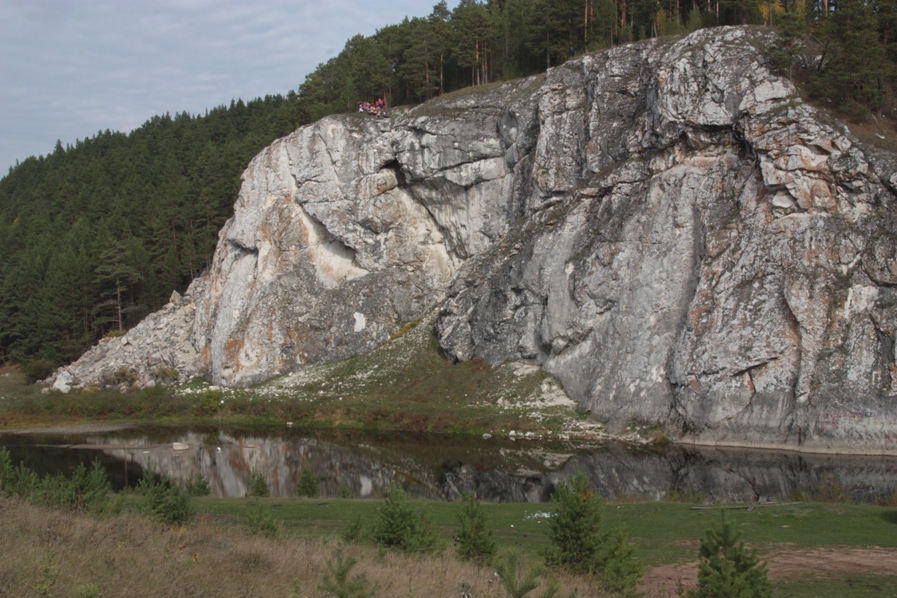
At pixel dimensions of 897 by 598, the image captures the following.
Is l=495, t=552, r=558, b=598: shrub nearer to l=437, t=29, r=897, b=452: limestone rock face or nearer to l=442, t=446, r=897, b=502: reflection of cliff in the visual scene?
l=442, t=446, r=897, b=502: reflection of cliff

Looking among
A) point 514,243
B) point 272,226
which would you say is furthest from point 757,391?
point 272,226

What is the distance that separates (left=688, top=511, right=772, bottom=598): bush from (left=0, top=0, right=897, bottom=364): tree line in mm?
Result: 33746

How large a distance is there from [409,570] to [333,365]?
131 feet

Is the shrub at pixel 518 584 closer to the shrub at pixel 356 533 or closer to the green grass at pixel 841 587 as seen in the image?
the shrub at pixel 356 533

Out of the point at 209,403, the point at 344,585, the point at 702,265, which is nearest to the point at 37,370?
the point at 209,403

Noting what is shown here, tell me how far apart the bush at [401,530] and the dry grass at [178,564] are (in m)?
0.30

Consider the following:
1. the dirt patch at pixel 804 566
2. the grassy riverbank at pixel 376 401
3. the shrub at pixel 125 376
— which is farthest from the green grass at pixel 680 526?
the shrub at pixel 125 376

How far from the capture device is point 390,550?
11.4 m

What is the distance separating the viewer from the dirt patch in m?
11.6

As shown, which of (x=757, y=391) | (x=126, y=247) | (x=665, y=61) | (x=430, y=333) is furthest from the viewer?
(x=126, y=247)

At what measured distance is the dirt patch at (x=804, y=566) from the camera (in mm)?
11617

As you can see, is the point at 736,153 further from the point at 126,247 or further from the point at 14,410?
the point at 126,247

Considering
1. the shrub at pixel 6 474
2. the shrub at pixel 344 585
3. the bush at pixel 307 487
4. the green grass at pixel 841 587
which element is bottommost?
the bush at pixel 307 487

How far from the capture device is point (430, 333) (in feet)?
161
